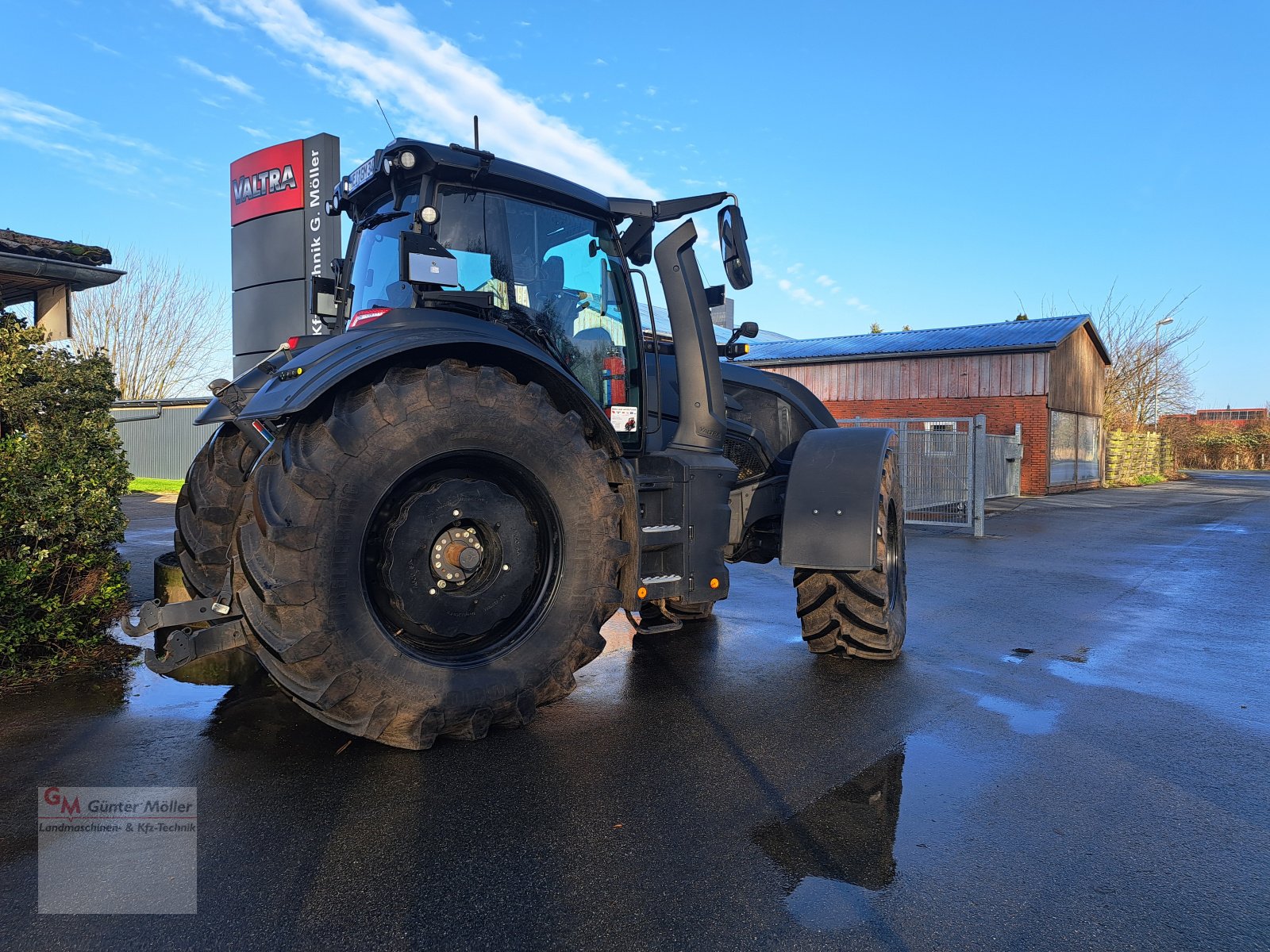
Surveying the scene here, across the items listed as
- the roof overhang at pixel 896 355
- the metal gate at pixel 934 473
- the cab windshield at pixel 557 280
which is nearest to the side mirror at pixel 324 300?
the cab windshield at pixel 557 280

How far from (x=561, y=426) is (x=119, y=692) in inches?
113

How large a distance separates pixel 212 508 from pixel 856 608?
371 centimetres

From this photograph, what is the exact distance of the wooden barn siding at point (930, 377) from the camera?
2472 cm

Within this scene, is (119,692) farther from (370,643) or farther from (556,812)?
(556,812)

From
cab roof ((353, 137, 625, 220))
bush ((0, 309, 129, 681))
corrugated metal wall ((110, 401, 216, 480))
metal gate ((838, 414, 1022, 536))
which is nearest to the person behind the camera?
cab roof ((353, 137, 625, 220))

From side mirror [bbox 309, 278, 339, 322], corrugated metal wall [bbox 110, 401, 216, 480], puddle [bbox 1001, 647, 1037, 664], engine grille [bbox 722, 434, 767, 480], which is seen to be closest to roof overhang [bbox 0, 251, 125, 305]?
side mirror [bbox 309, 278, 339, 322]

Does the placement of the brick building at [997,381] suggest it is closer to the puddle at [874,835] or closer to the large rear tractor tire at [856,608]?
the large rear tractor tire at [856,608]

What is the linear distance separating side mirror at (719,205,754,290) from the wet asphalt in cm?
232

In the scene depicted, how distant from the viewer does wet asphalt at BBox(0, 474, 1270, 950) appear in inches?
93.8

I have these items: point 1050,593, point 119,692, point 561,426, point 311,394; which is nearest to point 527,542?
point 561,426

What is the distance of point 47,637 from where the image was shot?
4805 mm

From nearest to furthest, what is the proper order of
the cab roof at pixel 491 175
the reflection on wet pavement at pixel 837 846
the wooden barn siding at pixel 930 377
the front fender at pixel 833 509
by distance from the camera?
the reflection on wet pavement at pixel 837 846, the cab roof at pixel 491 175, the front fender at pixel 833 509, the wooden barn siding at pixel 930 377

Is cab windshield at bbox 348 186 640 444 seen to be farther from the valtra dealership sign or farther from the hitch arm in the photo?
the valtra dealership sign

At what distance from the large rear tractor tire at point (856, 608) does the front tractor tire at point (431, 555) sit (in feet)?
6.53
